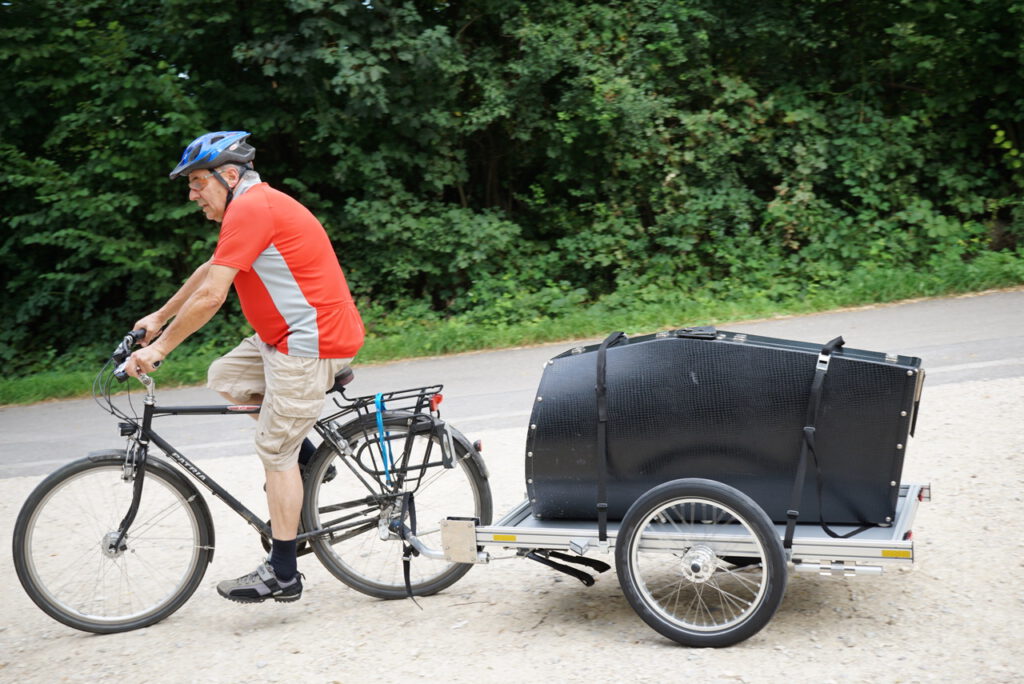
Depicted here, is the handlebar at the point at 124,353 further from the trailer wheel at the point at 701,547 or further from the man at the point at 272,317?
the trailer wheel at the point at 701,547

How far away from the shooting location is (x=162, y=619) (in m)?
4.42

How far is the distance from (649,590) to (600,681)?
57cm

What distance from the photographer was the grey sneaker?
13.9ft

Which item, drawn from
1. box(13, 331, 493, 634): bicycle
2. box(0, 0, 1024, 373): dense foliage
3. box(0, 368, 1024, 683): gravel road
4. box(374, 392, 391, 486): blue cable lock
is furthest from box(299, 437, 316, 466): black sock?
box(0, 0, 1024, 373): dense foliage

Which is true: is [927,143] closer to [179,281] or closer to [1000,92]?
[1000,92]

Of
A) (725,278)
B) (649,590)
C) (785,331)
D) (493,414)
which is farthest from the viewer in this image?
(725,278)

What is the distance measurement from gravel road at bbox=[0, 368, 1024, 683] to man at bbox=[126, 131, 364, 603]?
336 millimetres

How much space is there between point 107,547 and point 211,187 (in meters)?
1.64

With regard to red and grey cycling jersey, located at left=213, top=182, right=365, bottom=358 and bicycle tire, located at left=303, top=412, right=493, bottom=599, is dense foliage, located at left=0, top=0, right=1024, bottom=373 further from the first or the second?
red and grey cycling jersey, located at left=213, top=182, right=365, bottom=358

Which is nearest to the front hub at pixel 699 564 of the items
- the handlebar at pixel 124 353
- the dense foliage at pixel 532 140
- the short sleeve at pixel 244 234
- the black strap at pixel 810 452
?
the black strap at pixel 810 452

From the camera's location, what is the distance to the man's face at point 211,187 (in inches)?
161

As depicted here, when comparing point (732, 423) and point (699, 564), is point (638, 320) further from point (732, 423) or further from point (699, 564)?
point (699, 564)

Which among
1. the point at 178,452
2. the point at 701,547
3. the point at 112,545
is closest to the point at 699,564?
the point at 701,547

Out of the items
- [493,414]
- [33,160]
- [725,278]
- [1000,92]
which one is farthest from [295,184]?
[1000,92]
